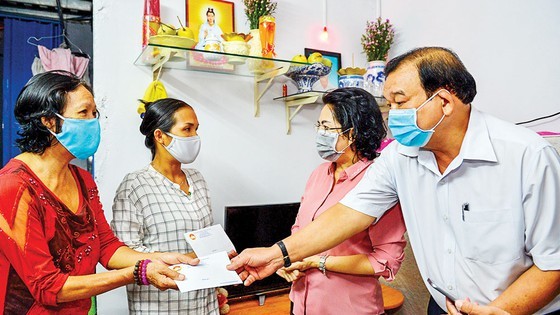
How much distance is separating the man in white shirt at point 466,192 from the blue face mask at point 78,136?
936mm

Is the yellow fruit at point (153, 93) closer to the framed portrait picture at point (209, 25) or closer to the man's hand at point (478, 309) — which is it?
the framed portrait picture at point (209, 25)

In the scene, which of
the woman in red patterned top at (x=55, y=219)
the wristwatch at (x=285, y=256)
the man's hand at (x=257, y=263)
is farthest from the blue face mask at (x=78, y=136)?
the wristwatch at (x=285, y=256)

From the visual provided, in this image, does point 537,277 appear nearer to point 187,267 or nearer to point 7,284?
point 187,267

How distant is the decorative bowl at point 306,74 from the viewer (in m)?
2.43

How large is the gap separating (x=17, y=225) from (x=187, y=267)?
0.55 metres

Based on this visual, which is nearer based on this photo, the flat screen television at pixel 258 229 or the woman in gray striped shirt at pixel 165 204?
the woman in gray striped shirt at pixel 165 204

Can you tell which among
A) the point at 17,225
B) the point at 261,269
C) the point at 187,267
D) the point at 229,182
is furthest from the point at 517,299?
the point at 229,182

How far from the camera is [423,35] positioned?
8.92ft

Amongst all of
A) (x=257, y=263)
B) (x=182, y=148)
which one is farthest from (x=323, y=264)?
(x=182, y=148)

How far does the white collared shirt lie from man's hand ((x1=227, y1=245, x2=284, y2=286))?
1.56ft

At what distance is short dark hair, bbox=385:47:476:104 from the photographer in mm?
1111

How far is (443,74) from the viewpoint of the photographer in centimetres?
111

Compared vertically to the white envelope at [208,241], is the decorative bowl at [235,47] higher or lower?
higher

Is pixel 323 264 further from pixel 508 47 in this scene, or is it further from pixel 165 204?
pixel 508 47
